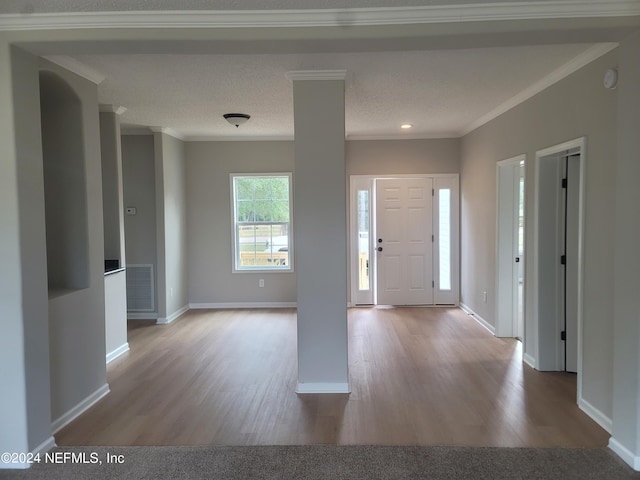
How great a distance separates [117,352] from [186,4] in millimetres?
3448

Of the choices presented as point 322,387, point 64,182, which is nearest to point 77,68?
point 64,182

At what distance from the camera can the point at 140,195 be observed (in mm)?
5793

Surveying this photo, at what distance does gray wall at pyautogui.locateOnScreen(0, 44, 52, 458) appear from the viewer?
236cm

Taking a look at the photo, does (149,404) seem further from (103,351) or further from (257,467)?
(257,467)

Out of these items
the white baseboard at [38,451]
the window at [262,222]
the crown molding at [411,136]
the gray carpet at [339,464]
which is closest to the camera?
the gray carpet at [339,464]

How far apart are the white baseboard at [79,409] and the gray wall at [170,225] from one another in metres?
2.25

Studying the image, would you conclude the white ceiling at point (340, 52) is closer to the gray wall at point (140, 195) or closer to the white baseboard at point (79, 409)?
the gray wall at point (140, 195)

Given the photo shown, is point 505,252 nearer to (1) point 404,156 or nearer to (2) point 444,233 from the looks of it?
(2) point 444,233

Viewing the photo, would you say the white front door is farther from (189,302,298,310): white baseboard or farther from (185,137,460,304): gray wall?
Result: (189,302,298,310): white baseboard

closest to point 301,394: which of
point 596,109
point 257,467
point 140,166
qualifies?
point 257,467

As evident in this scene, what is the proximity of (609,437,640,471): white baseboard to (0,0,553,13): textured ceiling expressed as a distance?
254 centimetres

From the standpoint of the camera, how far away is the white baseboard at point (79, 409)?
2.84 metres

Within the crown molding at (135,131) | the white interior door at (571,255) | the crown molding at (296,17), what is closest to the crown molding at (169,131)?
the crown molding at (135,131)

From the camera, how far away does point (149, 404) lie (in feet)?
10.6
